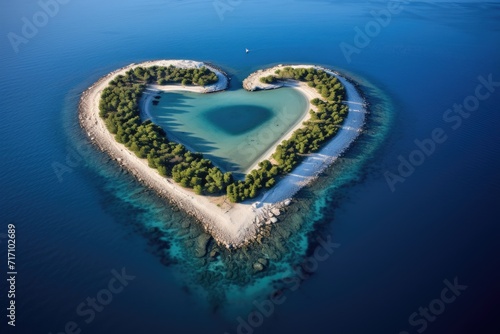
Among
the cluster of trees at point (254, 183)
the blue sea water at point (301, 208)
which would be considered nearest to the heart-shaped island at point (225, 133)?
the cluster of trees at point (254, 183)

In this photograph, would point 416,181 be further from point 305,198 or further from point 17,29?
point 17,29

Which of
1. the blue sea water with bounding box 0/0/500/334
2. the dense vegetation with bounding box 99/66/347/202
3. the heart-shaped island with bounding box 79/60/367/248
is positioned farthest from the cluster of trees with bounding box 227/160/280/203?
the blue sea water with bounding box 0/0/500/334

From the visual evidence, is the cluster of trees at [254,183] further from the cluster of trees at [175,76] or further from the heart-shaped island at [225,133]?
the cluster of trees at [175,76]

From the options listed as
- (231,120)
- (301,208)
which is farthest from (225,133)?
(301,208)

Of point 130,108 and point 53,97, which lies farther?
point 53,97

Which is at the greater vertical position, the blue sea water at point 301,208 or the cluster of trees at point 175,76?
the cluster of trees at point 175,76

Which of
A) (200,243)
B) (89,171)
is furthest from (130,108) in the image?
(200,243)

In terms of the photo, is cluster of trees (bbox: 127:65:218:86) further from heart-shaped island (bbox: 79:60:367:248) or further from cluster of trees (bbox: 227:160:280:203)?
cluster of trees (bbox: 227:160:280:203)

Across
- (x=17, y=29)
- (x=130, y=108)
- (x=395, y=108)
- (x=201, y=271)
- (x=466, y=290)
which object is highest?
(x=17, y=29)
